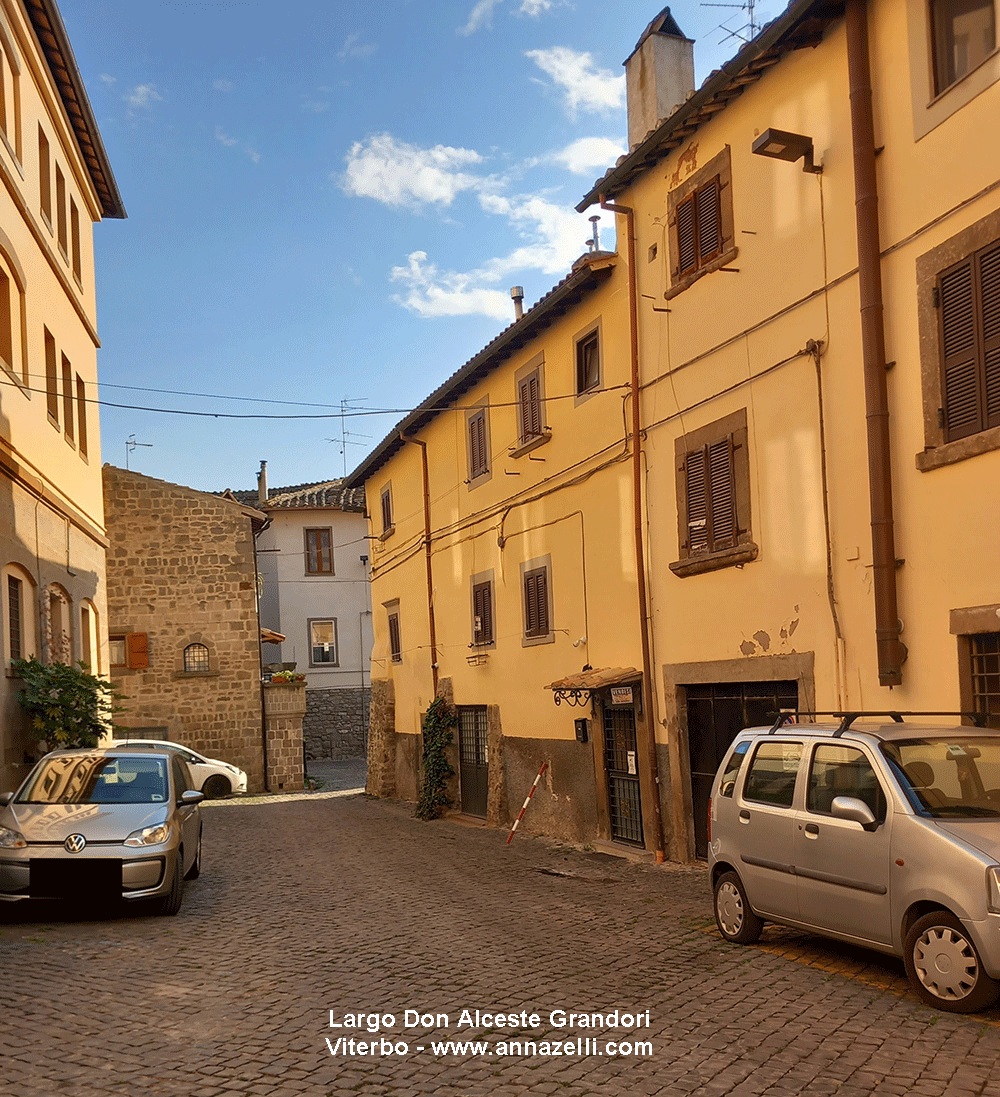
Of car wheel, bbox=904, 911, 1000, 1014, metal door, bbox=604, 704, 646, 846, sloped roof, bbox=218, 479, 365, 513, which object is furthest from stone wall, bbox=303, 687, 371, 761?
car wheel, bbox=904, 911, 1000, 1014

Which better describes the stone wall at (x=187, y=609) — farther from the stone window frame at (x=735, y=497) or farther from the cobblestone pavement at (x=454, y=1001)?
the stone window frame at (x=735, y=497)

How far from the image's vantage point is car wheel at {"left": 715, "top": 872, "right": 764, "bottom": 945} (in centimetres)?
873

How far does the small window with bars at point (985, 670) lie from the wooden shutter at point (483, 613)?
1207 centimetres

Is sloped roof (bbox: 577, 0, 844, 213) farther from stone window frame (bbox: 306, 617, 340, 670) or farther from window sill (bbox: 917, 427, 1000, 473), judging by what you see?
stone window frame (bbox: 306, 617, 340, 670)

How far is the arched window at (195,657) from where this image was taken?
3130 centimetres

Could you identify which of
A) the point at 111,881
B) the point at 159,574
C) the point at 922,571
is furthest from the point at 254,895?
the point at 159,574

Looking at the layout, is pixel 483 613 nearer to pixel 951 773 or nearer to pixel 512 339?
pixel 512 339

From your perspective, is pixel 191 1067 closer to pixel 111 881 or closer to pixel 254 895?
pixel 111 881

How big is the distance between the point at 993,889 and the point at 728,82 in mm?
8903

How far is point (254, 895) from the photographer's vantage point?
488 inches

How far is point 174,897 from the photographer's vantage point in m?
10.8

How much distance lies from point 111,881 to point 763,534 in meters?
7.05

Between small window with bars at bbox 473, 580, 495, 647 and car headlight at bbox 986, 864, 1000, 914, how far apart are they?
14.4 metres

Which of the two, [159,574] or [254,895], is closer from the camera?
[254,895]
